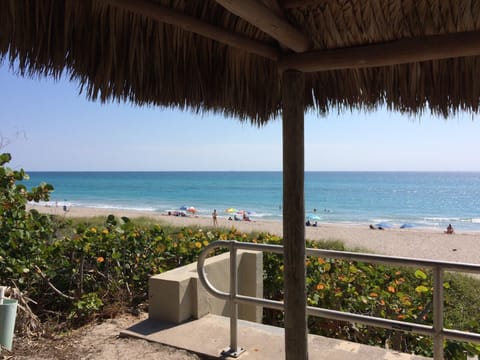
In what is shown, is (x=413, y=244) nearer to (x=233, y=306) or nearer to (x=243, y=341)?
(x=243, y=341)

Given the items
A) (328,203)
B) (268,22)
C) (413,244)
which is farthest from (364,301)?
(328,203)

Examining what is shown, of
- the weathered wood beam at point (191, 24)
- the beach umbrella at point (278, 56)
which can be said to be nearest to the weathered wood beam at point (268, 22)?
the beach umbrella at point (278, 56)

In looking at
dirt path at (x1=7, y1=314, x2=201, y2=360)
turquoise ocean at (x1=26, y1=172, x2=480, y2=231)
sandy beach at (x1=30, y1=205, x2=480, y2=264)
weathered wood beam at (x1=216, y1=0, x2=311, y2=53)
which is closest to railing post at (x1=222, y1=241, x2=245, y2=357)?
dirt path at (x1=7, y1=314, x2=201, y2=360)

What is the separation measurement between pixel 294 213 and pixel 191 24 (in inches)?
41.2

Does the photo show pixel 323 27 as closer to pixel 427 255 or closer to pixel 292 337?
pixel 292 337

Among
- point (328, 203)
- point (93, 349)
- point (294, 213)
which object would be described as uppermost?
point (294, 213)

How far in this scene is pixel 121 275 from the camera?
12.8 ft

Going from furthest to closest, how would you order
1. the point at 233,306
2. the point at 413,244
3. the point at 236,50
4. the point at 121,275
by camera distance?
the point at 413,244
the point at 121,275
the point at 233,306
the point at 236,50

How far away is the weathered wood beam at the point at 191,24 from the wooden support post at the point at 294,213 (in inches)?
7.6

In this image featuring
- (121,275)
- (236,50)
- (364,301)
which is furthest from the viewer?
(121,275)

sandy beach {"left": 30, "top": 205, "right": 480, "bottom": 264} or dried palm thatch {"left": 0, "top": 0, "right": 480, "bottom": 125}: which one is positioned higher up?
dried palm thatch {"left": 0, "top": 0, "right": 480, "bottom": 125}

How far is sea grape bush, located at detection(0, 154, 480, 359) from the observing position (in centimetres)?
333

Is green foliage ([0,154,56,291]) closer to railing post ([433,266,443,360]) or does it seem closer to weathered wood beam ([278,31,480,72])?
weathered wood beam ([278,31,480,72])

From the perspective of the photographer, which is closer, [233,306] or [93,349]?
[233,306]
